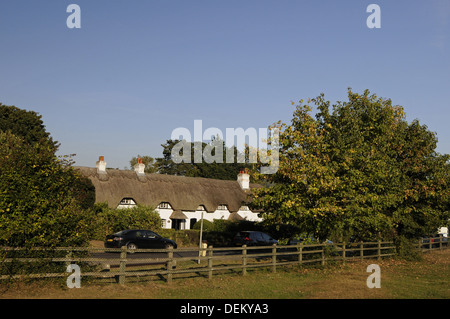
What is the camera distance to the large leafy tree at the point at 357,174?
20812 mm

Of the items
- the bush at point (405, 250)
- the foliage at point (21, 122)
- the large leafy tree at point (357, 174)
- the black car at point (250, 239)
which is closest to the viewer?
the large leafy tree at point (357, 174)

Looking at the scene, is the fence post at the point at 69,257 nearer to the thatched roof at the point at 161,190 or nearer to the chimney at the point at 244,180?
the thatched roof at the point at 161,190

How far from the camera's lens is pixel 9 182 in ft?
40.9

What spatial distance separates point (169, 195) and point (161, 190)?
1106 millimetres

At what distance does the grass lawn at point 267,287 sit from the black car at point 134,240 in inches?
388

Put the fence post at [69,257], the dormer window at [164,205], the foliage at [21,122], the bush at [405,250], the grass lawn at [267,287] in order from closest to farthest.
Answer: the grass lawn at [267,287]
the fence post at [69,257]
the bush at [405,250]
the foliage at [21,122]
the dormer window at [164,205]

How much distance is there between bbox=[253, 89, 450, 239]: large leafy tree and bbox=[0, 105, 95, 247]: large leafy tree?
10.2 metres

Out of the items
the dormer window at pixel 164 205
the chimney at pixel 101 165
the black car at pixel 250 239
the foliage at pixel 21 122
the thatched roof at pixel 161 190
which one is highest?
the foliage at pixel 21 122

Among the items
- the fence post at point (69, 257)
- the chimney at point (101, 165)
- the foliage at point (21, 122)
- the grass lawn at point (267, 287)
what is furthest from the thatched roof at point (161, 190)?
the fence post at point (69, 257)

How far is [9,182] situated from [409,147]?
2389cm

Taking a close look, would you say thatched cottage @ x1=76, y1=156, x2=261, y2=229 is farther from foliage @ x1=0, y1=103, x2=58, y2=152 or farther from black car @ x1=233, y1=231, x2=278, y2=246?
black car @ x1=233, y1=231, x2=278, y2=246

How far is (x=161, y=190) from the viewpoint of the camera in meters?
49.3
